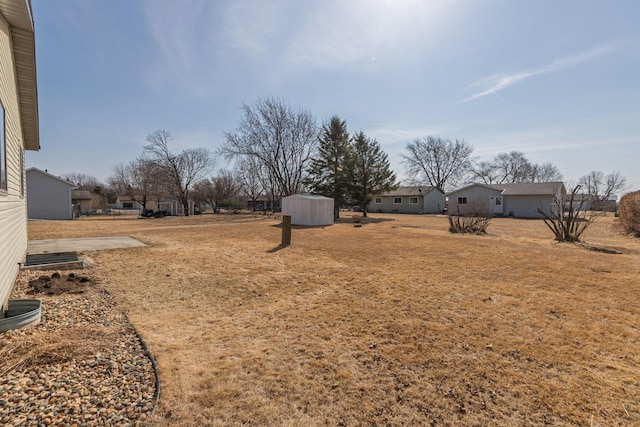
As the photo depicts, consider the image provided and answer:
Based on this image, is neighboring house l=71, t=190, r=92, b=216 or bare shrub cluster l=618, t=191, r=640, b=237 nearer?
bare shrub cluster l=618, t=191, r=640, b=237

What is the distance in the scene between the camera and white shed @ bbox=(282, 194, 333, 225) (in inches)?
774

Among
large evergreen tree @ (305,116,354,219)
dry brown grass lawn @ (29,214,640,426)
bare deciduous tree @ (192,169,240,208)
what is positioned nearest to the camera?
dry brown grass lawn @ (29,214,640,426)

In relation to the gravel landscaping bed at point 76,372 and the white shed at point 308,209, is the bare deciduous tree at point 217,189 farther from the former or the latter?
the gravel landscaping bed at point 76,372

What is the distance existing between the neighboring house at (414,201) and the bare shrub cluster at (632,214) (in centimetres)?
2536

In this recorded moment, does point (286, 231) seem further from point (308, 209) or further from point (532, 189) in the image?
point (532, 189)

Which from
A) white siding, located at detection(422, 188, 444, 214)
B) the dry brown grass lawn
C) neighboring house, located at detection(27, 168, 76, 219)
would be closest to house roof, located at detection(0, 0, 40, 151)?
the dry brown grass lawn

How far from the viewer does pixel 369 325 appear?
13.4ft

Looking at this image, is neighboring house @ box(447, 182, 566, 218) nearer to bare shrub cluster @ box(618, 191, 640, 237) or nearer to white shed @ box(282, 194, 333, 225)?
bare shrub cluster @ box(618, 191, 640, 237)

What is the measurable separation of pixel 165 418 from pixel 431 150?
52.8m

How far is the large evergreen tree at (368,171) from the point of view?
2745cm

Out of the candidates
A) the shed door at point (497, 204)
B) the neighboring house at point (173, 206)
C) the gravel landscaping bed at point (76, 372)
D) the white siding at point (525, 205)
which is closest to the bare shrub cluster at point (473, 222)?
the gravel landscaping bed at point (76, 372)

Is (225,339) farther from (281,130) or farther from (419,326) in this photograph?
(281,130)

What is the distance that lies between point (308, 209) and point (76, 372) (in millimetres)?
16994

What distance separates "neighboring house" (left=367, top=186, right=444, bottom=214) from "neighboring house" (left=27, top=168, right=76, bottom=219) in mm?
32346
